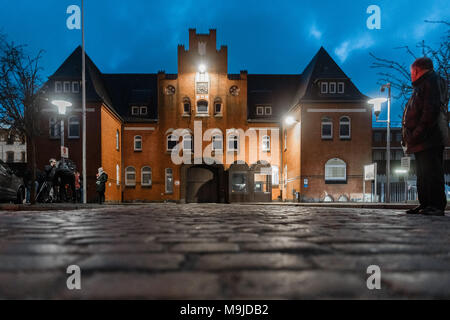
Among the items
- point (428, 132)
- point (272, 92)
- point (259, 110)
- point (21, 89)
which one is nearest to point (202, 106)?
point (259, 110)

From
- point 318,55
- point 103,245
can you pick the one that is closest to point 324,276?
point 103,245

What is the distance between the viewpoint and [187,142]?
101 feet

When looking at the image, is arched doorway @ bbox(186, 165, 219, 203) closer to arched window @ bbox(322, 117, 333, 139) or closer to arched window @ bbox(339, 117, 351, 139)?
arched window @ bbox(322, 117, 333, 139)

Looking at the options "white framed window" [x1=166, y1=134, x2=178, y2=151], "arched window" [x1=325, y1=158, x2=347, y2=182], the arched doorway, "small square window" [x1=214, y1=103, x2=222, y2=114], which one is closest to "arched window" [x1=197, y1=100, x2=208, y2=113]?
"small square window" [x1=214, y1=103, x2=222, y2=114]

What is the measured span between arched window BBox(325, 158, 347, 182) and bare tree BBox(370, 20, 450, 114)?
36.8 feet

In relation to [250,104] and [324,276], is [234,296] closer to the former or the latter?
[324,276]

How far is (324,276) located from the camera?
1764 mm

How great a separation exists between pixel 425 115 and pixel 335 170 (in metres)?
21.1

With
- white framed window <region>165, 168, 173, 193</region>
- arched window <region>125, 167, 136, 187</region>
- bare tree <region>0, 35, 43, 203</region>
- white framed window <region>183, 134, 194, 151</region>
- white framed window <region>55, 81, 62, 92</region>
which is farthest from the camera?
arched window <region>125, 167, 136, 187</region>

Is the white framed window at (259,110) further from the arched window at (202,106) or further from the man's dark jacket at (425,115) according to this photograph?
the man's dark jacket at (425,115)

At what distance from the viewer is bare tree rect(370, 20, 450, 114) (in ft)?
46.1

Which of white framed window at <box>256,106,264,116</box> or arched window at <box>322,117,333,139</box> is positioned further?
white framed window at <box>256,106,264,116</box>

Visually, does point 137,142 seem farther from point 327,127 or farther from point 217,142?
point 327,127

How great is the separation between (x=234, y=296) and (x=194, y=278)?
0.32m
